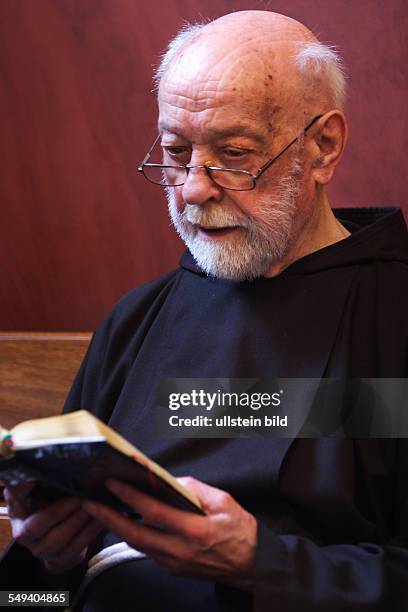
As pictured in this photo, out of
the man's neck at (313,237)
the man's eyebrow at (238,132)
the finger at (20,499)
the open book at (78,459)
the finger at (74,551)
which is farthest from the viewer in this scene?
the man's neck at (313,237)

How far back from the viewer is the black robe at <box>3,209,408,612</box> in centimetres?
177

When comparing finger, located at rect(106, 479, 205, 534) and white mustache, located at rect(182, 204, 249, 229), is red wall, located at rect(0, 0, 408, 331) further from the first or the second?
finger, located at rect(106, 479, 205, 534)

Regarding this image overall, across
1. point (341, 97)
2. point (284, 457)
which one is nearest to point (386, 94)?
point (341, 97)

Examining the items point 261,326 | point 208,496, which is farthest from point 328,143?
point 208,496

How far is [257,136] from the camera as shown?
2074 mm

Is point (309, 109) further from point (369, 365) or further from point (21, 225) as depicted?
point (21, 225)

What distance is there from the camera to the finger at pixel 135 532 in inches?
64.6

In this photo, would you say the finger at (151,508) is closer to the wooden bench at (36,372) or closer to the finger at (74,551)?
the finger at (74,551)

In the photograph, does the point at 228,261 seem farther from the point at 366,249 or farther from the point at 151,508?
the point at 151,508

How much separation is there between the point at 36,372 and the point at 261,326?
791mm

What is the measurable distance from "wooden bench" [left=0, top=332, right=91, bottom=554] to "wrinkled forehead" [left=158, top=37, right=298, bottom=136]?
2.63 ft

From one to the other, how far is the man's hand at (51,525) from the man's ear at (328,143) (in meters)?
0.89

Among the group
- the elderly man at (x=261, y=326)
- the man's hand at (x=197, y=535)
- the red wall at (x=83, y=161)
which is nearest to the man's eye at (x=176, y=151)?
the elderly man at (x=261, y=326)

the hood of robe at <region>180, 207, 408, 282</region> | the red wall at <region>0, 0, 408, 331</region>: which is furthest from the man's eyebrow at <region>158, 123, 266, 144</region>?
the red wall at <region>0, 0, 408, 331</region>
